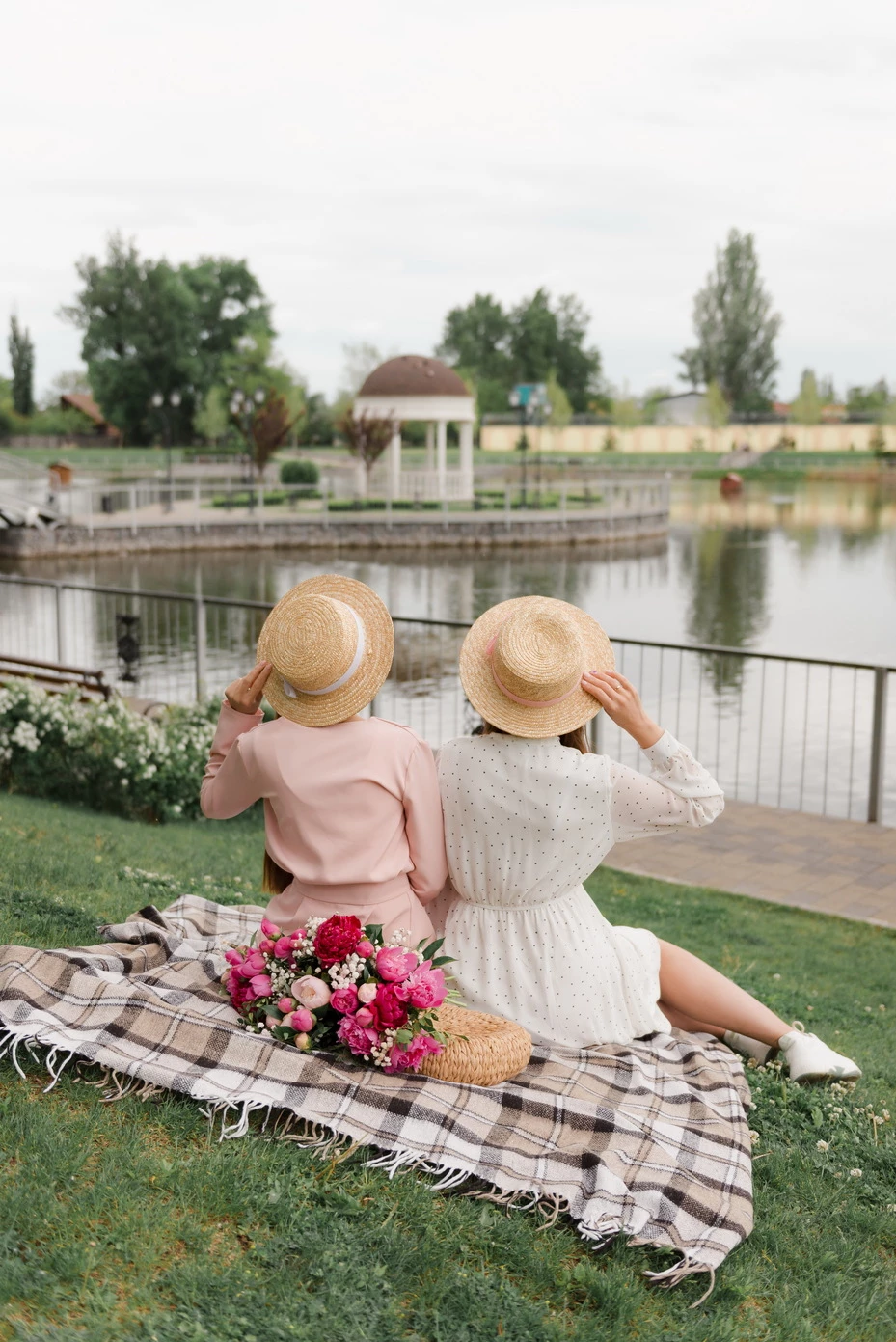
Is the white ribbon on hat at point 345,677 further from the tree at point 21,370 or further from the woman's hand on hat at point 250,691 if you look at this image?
the tree at point 21,370

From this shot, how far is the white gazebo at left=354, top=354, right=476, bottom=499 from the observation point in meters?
40.4

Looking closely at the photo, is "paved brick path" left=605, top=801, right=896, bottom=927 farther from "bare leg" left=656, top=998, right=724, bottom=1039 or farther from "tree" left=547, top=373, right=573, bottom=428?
"tree" left=547, top=373, right=573, bottom=428

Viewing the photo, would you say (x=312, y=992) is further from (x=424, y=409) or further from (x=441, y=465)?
(x=424, y=409)

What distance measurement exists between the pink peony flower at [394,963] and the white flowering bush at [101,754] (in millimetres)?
4584

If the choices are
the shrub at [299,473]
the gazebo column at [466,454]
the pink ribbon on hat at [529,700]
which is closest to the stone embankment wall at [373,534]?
the gazebo column at [466,454]

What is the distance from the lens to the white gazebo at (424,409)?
133 ft

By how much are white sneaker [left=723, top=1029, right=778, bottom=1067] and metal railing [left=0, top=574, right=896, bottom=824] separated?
4.04 m

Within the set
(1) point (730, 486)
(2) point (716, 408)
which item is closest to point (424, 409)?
(1) point (730, 486)

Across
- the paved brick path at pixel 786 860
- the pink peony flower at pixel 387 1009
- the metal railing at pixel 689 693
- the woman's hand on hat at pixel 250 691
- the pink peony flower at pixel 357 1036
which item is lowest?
the metal railing at pixel 689 693

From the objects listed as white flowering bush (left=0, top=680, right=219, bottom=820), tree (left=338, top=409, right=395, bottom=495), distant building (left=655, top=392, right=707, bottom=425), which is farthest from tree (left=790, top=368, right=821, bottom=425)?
white flowering bush (left=0, top=680, right=219, bottom=820)

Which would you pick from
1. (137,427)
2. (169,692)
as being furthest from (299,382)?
(169,692)

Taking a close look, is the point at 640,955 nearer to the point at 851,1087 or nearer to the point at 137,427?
the point at 851,1087

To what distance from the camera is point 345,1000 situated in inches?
111

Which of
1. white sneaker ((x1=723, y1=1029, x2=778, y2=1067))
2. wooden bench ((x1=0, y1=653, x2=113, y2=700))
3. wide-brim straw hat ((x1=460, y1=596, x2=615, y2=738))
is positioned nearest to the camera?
wide-brim straw hat ((x1=460, y1=596, x2=615, y2=738))
